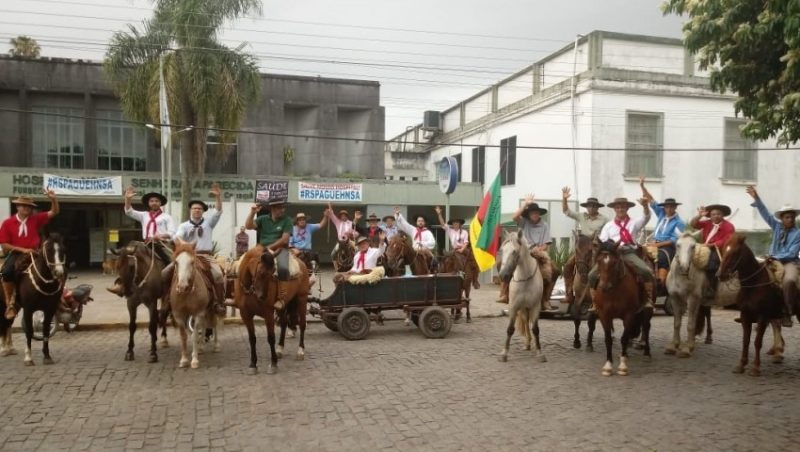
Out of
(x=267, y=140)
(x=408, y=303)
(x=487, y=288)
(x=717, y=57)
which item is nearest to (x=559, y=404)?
(x=408, y=303)

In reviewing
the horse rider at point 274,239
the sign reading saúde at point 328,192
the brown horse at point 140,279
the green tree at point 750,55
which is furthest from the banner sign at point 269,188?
the green tree at point 750,55

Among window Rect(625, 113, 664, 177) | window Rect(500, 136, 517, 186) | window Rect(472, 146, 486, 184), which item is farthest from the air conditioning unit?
window Rect(625, 113, 664, 177)

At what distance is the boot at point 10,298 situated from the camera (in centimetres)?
906

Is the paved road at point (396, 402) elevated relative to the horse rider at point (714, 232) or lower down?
lower down

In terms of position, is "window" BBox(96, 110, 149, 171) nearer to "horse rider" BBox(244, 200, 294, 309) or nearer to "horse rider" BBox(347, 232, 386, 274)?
"horse rider" BBox(347, 232, 386, 274)

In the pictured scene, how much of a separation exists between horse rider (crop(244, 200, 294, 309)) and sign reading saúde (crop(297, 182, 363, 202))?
53.0 feet

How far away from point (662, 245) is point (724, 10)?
4163 millimetres

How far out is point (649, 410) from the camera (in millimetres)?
6809

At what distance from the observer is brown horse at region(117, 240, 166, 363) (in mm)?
8914

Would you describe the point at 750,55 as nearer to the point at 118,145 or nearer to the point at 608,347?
the point at 608,347

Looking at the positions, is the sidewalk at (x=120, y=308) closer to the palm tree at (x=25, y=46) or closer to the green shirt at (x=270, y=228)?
the green shirt at (x=270, y=228)

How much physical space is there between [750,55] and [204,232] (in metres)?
8.45

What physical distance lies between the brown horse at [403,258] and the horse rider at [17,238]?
5890 mm

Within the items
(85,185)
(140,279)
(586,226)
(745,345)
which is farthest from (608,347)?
(85,185)
